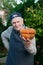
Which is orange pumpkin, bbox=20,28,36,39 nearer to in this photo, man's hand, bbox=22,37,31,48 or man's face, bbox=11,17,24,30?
man's hand, bbox=22,37,31,48

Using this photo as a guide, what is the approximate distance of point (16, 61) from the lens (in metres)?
4.17

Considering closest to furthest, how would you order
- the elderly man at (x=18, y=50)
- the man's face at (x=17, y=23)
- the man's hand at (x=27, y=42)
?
1. the man's hand at (x=27, y=42)
2. the elderly man at (x=18, y=50)
3. the man's face at (x=17, y=23)

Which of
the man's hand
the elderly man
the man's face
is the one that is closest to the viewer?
the man's hand

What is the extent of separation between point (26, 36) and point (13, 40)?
2.05ft

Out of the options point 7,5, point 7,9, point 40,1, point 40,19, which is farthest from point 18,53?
point 7,5

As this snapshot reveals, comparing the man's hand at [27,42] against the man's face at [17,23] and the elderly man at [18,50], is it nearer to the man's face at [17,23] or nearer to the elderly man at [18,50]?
the elderly man at [18,50]

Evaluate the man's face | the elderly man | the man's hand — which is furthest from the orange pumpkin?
the man's face

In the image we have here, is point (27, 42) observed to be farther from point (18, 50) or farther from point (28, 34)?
point (18, 50)

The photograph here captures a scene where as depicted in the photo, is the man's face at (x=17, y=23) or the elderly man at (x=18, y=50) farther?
the man's face at (x=17, y=23)

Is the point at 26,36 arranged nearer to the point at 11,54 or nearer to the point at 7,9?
the point at 11,54

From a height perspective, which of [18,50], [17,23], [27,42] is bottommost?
[18,50]

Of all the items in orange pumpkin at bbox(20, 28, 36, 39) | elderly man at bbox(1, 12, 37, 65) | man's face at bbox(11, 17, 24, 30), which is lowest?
elderly man at bbox(1, 12, 37, 65)

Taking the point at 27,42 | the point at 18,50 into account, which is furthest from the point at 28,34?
the point at 18,50

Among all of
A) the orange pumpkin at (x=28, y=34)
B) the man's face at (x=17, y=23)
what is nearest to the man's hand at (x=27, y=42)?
the orange pumpkin at (x=28, y=34)
